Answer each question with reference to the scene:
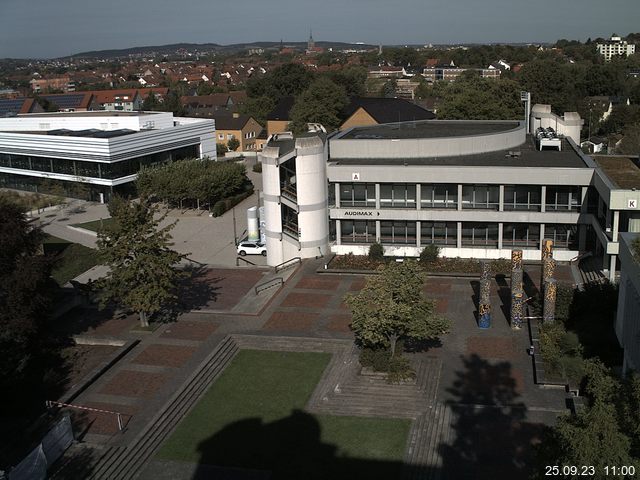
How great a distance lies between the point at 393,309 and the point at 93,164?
45673 mm

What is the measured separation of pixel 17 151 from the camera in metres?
69.6

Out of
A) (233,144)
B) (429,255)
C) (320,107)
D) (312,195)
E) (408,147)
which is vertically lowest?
(429,255)

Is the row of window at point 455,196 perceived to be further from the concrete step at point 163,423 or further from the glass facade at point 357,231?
the concrete step at point 163,423

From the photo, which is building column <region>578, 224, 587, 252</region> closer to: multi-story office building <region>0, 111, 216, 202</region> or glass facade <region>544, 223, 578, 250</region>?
glass facade <region>544, 223, 578, 250</region>

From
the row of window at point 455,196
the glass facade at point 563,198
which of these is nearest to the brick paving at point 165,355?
the row of window at point 455,196

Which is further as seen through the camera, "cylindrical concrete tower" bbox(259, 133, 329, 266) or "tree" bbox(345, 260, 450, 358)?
"cylindrical concrete tower" bbox(259, 133, 329, 266)

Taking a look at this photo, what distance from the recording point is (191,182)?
184 feet

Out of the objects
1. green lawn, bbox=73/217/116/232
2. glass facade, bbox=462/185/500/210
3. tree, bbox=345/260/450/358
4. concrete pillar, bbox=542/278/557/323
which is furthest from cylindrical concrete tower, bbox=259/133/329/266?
green lawn, bbox=73/217/116/232

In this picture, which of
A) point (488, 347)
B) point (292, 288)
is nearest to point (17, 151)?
point (292, 288)

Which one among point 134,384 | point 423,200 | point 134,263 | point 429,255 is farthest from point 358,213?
point 134,384

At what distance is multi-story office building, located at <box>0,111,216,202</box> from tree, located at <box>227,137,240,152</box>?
12.6 meters

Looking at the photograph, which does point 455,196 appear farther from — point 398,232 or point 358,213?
point 358,213

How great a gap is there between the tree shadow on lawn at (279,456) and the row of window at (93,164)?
43632mm

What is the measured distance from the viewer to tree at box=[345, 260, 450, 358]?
24766 millimetres
